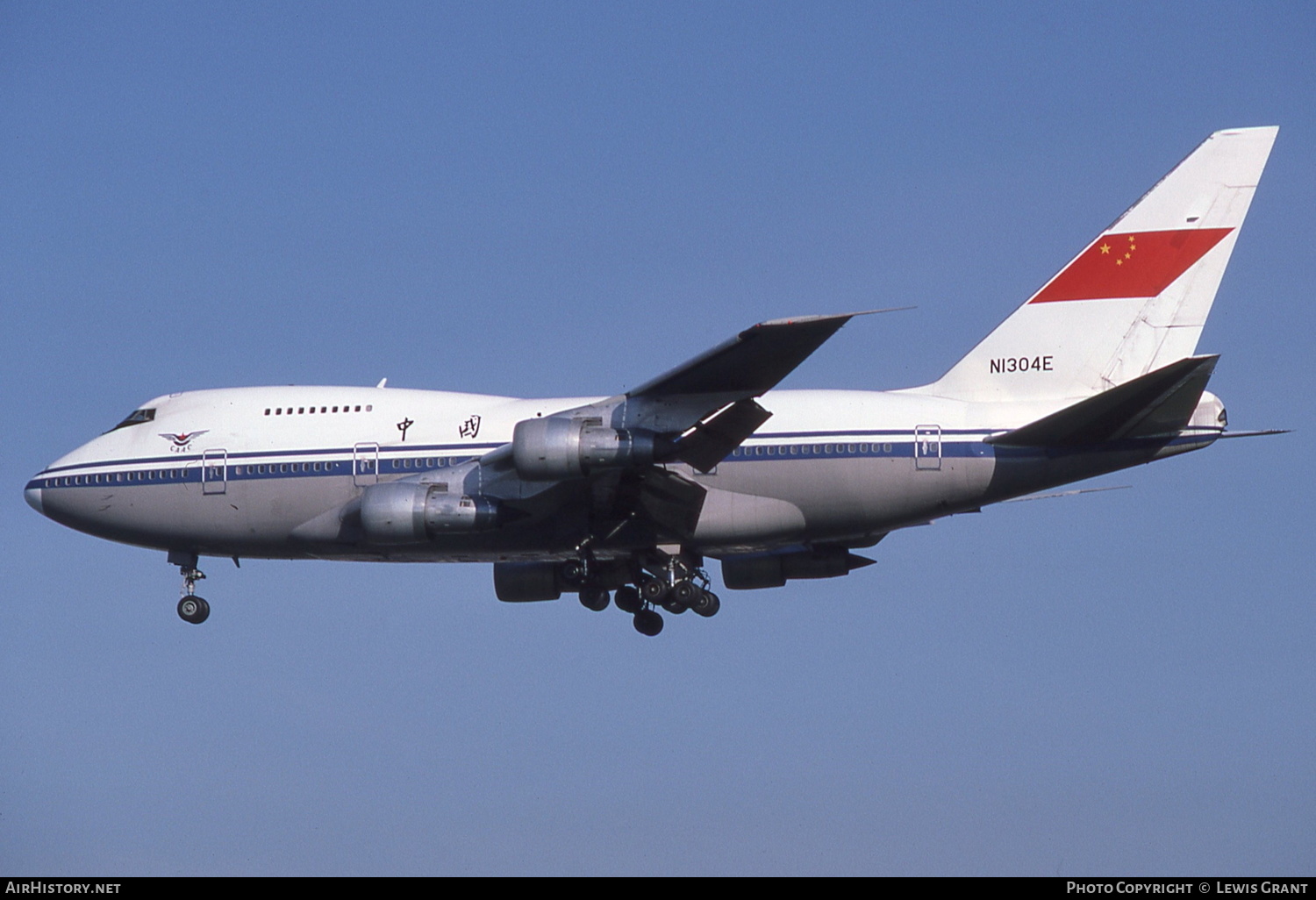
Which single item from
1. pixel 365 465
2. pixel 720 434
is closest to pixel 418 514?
pixel 365 465

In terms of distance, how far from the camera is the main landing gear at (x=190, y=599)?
37.1m

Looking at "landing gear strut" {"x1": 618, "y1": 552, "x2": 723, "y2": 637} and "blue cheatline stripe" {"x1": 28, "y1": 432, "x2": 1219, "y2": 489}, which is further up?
"blue cheatline stripe" {"x1": 28, "y1": 432, "x2": 1219, "y2": 489}

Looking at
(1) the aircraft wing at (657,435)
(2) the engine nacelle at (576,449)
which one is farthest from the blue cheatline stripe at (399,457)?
(2) the engine nacelle at (576,449)

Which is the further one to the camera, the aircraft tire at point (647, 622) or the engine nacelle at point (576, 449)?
the aircraft tire at point (647, 622)

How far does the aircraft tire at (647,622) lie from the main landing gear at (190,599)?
31.0 ft

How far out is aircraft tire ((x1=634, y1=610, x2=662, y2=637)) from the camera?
36.3 meters

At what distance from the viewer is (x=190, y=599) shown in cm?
3731

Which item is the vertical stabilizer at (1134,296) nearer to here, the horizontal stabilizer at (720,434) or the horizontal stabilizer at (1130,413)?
the horizontal stabilizer at (1130,413)

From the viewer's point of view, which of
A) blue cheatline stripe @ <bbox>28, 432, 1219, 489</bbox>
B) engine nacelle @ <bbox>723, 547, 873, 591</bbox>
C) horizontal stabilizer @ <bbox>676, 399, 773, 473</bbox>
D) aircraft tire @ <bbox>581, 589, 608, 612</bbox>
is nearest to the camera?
horizontal stabilizer @ <bbox>676, 399, 773, 473</bbox>

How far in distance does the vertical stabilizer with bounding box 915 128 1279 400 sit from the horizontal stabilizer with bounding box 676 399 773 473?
14.7 feet

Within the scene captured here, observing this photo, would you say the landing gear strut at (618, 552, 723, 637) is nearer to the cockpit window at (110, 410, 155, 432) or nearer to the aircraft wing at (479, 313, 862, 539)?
the aircraft wing at (479, 313, 862, 539)

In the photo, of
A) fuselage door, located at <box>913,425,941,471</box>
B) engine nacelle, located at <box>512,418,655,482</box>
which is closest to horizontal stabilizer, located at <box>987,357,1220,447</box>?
fuselage door, located at <box>913,425,941,471</box>
